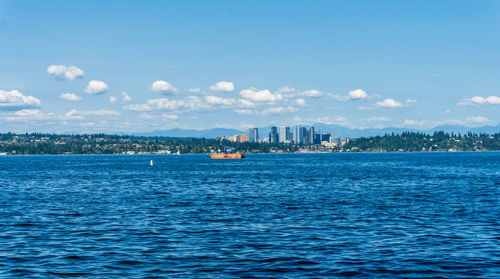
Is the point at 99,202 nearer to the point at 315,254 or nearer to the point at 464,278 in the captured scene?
the point at 315,254

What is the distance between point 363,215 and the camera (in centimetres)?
4884

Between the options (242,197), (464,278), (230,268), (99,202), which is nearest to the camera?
(464,278)

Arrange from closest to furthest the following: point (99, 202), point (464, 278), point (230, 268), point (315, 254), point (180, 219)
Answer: point (464, 278) < point (230, 268) < point (315, 254) < point (180, 219) < point (99, 202)

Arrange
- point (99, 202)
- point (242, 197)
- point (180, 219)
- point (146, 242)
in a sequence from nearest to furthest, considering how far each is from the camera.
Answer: point (146, 242)
point (180, 219)
point (99, 202)
point (242, 197)

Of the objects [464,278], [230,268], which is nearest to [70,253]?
[230,268]

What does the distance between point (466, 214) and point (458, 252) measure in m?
19.1

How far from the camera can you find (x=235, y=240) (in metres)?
36.2

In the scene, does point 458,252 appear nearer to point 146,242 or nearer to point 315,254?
point 315,254

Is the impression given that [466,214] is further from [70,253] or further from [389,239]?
[70,253]

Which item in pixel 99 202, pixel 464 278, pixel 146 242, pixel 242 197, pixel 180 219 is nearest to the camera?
pixel 464 278

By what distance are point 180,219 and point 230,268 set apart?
1942cm

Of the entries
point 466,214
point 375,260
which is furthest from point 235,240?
point 466,214

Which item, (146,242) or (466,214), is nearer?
(146,242)

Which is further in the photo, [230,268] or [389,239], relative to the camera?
[389,239]
